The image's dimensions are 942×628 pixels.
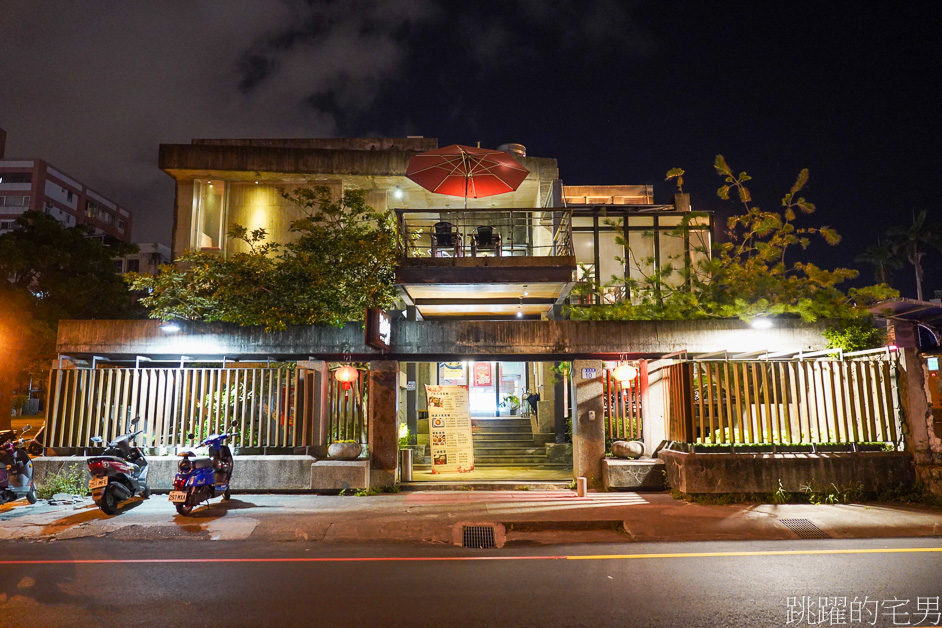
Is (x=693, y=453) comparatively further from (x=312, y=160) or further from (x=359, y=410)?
(x=312, y=160)

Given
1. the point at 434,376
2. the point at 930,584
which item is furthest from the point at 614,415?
the point at 434,376

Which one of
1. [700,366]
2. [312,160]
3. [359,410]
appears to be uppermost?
[312,160]

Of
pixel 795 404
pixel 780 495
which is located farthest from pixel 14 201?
pixel 780 495

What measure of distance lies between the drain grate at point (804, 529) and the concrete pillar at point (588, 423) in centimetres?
364

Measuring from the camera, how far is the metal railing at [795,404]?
11.0m

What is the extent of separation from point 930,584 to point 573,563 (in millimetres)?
3641

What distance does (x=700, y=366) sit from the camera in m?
11.2

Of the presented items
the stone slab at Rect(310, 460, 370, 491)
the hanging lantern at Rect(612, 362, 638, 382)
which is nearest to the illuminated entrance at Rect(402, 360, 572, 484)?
the stone slab at Rect(310, 460, 370, 491)

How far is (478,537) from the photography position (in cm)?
847

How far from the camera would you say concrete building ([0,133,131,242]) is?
171 ft

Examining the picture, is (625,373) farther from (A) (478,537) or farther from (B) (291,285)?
(B) (291,285)

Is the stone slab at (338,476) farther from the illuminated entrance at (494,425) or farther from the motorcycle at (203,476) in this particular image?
the illuminated entrance at (494,425)

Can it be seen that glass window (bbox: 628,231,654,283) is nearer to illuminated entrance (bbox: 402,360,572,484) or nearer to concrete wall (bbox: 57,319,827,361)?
illuminated entrance (bbox: 402,360,572,484)

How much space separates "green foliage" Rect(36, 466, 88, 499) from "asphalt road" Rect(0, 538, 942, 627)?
144 inches
